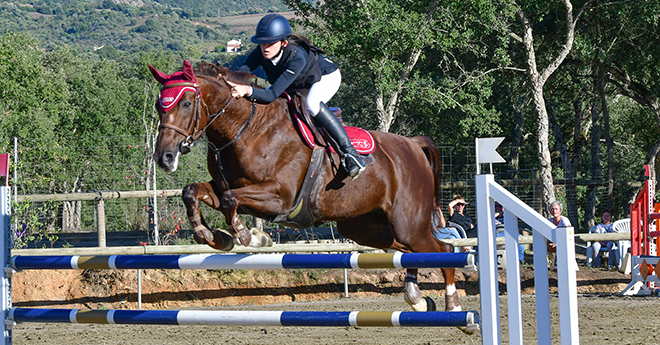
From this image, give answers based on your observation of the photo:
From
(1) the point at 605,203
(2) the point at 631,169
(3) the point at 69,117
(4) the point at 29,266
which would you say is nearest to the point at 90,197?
(4) the point at 29,266

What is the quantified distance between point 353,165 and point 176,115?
1130 millimetres

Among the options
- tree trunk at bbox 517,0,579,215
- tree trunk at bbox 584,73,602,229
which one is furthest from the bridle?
tree trunk at bbox 584,73,602,229

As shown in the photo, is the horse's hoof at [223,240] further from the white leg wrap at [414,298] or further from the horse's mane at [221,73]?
the white leg wrap at [414,298]

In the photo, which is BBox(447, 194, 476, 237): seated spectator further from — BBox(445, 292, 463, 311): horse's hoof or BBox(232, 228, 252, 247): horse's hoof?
BBox(232, 228, 252, 247): horse's hoof

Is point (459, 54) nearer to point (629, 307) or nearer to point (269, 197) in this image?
point (629, 307)

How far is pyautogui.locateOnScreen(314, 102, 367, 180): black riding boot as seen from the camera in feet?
13.1

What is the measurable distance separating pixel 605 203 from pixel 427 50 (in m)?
6.77

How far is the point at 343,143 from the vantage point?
158 inches

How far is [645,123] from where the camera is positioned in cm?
2330

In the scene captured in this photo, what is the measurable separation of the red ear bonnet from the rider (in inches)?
11.6

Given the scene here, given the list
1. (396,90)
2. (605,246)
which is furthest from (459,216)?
(396,90)

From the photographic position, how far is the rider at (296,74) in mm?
3816

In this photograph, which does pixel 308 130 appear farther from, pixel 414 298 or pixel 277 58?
pixel 414 298

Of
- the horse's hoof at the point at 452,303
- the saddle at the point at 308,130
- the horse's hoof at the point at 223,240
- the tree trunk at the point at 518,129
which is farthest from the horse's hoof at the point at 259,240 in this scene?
the tree trunk at the point at 518,129
